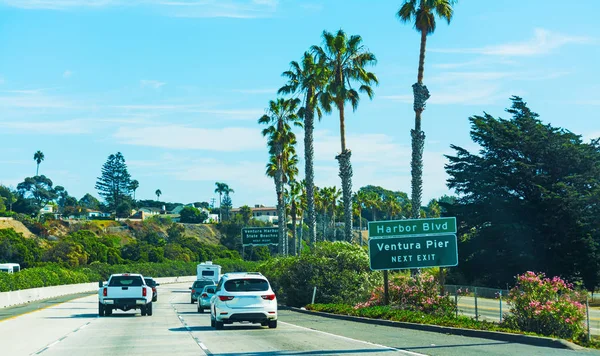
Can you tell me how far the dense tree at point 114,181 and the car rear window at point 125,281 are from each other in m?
161

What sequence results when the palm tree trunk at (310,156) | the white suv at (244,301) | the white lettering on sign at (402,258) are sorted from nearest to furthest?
the white suv at (244,301), the white lettering on sign at (402,258), the palm tree trunk at (310,156)

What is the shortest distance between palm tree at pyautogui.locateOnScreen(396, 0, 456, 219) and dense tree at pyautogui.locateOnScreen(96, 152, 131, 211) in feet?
520

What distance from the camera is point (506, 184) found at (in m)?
60.2

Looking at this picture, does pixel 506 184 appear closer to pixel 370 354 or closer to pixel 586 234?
pixel 586 234

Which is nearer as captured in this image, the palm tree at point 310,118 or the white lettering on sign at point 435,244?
the white lettering on sign at point 435,244

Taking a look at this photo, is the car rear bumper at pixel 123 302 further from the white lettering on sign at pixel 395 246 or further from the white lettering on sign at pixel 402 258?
the white lettering on sign at pixel 402 258

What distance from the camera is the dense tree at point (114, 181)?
191 m

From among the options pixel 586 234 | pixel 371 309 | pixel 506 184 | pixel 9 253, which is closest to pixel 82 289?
pixel 9 253

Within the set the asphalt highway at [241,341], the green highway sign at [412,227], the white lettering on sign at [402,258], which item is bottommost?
the asphalt highway at [241,341]

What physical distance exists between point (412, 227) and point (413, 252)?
3.31 feet

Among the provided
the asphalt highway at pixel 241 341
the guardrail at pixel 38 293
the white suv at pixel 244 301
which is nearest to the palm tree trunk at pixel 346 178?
the asphalt highway at pixel 241 341

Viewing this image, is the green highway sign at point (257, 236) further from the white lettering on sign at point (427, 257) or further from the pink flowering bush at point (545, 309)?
the pink flowering bush at point (545, 309)

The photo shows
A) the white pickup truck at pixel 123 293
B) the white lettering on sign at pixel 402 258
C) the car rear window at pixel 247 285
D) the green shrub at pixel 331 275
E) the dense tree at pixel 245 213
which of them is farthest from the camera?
the dense tree at pixel 245 213

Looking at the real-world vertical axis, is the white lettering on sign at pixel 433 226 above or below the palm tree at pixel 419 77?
below
